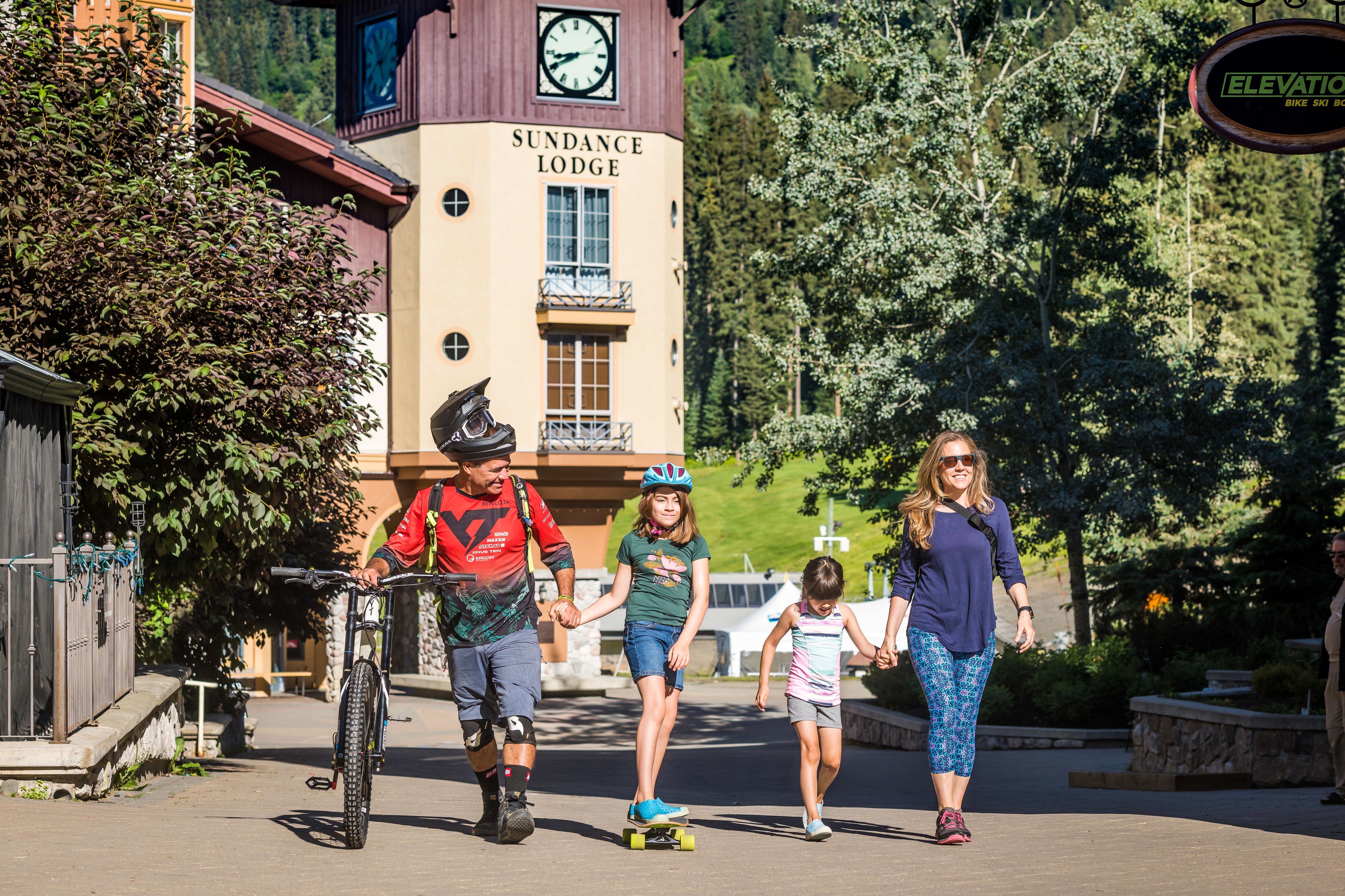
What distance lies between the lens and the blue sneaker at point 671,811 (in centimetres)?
750

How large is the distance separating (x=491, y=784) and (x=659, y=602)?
1260mm

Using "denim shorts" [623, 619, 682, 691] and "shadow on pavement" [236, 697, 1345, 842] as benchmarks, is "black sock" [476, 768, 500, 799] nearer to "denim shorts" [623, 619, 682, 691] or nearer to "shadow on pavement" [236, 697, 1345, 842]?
"shadow on pavement" [236, 697, 1345, 842]

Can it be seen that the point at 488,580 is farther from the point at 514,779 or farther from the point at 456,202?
the point at 456,202

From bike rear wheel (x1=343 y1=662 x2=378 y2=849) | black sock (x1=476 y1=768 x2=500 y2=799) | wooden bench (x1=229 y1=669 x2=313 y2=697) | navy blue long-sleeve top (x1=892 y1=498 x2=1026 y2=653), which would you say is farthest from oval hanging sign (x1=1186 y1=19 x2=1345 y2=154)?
wooden bench (x1=229 y1=669 x2=313 y2=697)

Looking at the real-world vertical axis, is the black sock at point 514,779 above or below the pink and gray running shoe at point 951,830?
above

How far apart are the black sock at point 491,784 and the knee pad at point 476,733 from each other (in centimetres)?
19

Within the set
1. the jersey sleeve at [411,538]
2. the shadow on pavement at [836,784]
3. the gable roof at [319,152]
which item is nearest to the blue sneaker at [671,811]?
the shadow on pavement at [836,784]

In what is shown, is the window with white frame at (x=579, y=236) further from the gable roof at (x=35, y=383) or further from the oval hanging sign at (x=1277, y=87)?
the oval hanging sign at (x=1277, y=87)

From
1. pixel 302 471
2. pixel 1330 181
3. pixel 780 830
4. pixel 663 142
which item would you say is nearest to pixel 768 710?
pixel 663 142

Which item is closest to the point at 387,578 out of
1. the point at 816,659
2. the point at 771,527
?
the point at 816,659

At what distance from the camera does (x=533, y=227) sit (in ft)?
109

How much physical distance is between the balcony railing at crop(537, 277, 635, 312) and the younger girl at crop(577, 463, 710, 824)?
25.6 meters

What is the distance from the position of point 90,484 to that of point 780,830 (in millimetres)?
6578

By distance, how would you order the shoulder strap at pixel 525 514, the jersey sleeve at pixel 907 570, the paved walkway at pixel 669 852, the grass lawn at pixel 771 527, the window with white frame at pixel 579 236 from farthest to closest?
the grass lawn at pixel 771 527
the window with white frame at pixel 579 236
the jersey sleeve at pixel 907 570
the shoulder strap at pixel 525 514
the paved walkway at pixel 669 852
